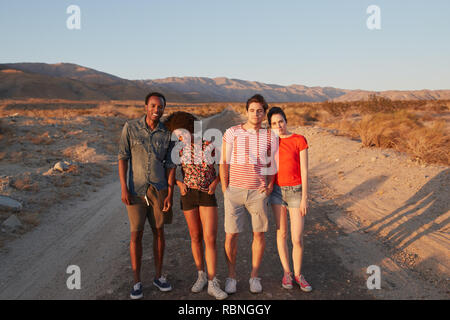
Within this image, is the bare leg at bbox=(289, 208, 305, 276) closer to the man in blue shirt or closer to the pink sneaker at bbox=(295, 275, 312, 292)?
the pink sneaker at bbox=(295, 275, 312, 292)

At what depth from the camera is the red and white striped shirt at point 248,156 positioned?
3281 mm

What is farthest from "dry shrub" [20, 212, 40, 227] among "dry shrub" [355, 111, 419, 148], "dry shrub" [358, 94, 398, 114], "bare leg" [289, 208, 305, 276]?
"dry shrub" [358, 94, 398, 114]

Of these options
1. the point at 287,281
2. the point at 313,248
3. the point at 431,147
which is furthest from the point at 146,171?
the point at 431,147

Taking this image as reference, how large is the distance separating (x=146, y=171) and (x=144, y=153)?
0.19m

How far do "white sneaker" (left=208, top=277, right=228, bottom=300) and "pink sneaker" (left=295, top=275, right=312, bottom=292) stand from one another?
2.85ft

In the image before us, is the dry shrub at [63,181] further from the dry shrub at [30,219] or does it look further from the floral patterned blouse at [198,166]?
the floral patterned blouse at [198,166]

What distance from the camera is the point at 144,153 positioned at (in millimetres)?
3326

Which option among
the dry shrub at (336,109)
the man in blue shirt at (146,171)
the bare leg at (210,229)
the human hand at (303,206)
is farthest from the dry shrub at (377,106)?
the man in blue shirt at (146,171)

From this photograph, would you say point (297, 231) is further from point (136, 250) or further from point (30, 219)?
point (30, 219)

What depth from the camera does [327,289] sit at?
3.54 meters

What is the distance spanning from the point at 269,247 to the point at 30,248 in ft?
11.8

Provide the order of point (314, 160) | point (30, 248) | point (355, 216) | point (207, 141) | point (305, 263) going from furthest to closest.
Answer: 1. point (314, 160)
2. point (355, 216)
3. point (30, 248)
4. point (305, 263)
5. point (207, 141)
